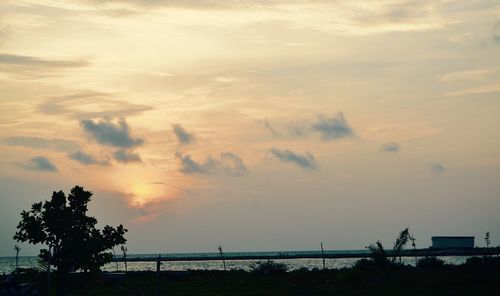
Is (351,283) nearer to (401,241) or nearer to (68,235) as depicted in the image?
(401,241)

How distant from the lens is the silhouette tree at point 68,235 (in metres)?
27.8

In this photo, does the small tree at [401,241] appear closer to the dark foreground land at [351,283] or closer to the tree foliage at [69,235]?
the dark foreground land at [351,283]

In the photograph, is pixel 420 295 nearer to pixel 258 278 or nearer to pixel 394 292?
pixel 394 292

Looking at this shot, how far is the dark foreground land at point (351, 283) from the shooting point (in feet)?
178

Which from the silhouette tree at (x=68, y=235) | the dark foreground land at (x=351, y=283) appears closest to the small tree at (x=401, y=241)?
the dark foreground land at (x=351, y=283)

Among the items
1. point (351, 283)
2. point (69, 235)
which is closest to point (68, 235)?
point (69, 235)

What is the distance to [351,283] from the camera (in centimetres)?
5988

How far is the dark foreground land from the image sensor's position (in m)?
54.4

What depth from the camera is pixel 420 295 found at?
166ft

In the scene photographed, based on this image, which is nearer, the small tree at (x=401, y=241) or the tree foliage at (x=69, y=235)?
the tree foliage at (x=69, y=235)

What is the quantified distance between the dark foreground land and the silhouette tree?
22.3m

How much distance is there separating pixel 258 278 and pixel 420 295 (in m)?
23.6

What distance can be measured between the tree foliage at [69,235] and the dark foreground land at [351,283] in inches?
877

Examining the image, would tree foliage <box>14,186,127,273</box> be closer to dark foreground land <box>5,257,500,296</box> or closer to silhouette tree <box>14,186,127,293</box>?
silhouette tree <box>14,186,127,293</box>
